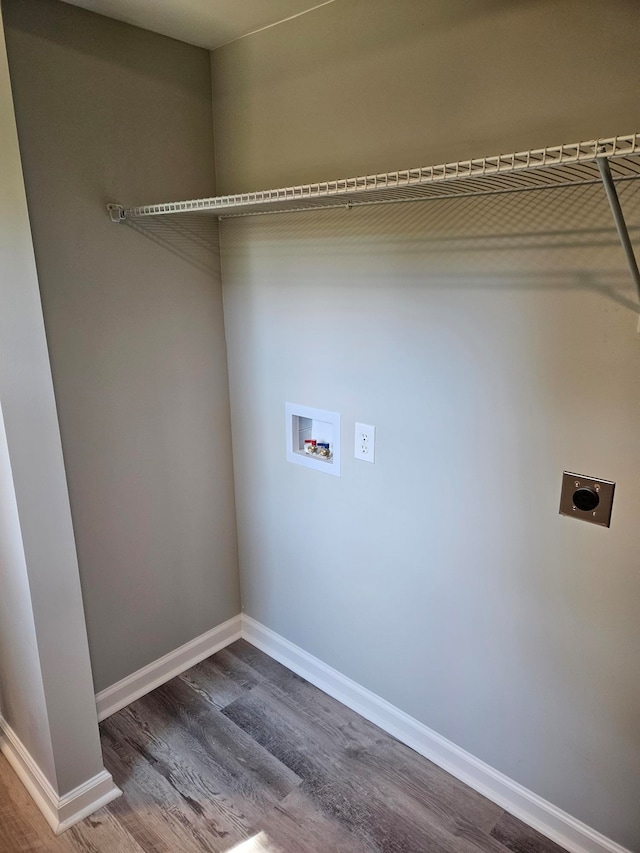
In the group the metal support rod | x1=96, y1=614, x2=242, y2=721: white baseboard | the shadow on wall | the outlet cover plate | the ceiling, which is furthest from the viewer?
x1=96, y1=614, x2=242, y2=721: white baseboard

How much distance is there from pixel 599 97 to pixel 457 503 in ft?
3.57

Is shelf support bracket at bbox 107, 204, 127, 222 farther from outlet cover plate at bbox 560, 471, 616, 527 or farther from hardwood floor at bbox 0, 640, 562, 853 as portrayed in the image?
hardwood floor at bbox 0, 640, 562, 853

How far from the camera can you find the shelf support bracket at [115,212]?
76.1 inches

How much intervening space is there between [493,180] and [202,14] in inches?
42.6

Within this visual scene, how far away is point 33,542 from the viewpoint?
161 centimetres

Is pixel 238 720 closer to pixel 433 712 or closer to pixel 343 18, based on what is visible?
pixel 433 712

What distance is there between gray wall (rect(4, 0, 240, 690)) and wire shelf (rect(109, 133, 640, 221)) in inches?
10.0

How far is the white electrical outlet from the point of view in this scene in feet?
6.37

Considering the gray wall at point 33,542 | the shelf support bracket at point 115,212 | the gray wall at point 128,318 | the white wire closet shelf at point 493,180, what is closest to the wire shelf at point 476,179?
the white wire closet shelf at point 493,180

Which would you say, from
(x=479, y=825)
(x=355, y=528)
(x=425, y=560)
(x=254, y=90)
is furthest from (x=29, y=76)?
(x=479, y=825)

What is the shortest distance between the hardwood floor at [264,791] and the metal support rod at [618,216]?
1.66 meters

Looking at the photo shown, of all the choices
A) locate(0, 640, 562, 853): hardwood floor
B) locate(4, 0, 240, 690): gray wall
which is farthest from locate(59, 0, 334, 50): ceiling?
locate(0, 640, 562, 853): hardwood floor

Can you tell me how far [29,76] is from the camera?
66.2 inches

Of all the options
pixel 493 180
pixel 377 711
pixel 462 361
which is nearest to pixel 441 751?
pixel 377 711
